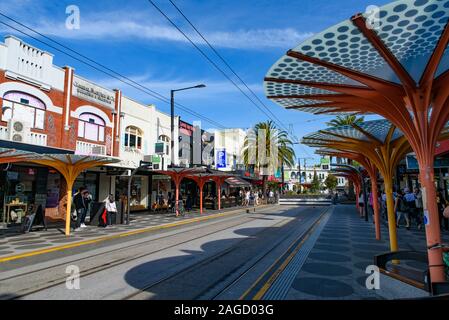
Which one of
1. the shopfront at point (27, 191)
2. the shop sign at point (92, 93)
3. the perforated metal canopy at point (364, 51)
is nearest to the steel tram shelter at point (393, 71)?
the perforated metal canopy at point (364, 51)

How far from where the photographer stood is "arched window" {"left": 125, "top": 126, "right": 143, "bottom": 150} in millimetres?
21984

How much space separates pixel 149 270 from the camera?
684cm

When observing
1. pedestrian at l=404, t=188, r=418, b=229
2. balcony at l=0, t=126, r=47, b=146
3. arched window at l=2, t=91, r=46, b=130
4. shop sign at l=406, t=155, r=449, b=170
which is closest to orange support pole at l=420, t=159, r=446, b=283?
pedestrian at l=404, t=188, r=418, b=229

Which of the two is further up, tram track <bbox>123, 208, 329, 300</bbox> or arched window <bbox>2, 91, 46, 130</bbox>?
arched window <bbox>2, 91, 46, 130</bbox>

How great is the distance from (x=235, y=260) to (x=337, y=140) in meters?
4.89

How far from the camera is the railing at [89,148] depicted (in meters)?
17.8

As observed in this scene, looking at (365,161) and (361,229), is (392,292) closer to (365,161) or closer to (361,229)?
(365,161)

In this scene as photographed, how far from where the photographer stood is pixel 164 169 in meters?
19.5

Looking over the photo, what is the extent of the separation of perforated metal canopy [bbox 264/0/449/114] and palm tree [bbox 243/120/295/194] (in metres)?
33.1

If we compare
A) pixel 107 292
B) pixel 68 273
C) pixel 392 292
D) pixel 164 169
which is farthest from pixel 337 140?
pixel 164 169

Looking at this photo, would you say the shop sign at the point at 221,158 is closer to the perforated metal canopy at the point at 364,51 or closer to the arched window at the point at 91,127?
the arched window at the point at 91,127

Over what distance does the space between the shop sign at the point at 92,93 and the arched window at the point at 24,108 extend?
2666 millimetres

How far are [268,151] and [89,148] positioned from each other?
25510 mm

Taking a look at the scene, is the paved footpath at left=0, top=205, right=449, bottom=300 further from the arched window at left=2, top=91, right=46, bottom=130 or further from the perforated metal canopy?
the arched window at left=2, top=91, right=46, bottom=130
